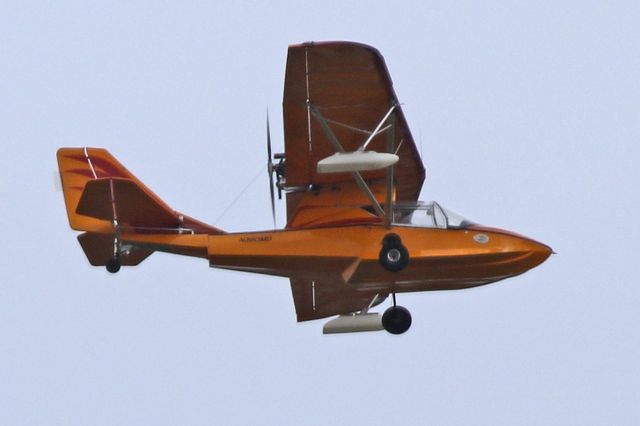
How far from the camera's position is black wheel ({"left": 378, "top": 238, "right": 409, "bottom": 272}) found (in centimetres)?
1784

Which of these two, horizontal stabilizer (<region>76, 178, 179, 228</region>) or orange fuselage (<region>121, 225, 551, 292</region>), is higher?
horizontal stabilizer (<region>76, 178, 179, 228</region>)

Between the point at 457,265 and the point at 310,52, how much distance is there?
3.95 metres

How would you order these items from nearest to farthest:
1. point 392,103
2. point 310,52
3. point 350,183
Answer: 1. point 310,52
2. point 392,103
3. point 350,183

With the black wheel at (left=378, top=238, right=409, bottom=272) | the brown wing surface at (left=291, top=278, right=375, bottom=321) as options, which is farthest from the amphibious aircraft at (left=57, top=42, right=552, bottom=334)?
the brown wing surface at (left=291, top=278, right=375, bottom=321)

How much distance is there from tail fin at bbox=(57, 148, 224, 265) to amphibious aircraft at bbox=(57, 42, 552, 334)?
0.07ft

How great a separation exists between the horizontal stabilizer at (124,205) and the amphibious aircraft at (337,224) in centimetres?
2

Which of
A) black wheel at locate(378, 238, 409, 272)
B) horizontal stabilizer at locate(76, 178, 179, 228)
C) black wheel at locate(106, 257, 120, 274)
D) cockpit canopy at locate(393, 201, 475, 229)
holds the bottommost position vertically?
black wheel at locate(106, 257, 120, 274)

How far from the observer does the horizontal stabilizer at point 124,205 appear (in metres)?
17.7

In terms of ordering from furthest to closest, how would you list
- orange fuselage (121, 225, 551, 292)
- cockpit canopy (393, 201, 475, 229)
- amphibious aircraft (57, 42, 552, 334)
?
cockpit canopy (393, 201, 475, 229), orange fuselage (121, 225, 551, 292), amphibious aircraft (57, 42, 552, 334)

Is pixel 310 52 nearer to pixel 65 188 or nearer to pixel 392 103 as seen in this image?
pixel 392 103

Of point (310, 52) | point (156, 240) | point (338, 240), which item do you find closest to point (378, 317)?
point (338, 240)

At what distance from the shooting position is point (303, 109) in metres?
17.6

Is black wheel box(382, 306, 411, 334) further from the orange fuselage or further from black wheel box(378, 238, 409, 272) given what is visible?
black wheel box(378, 238, 409, 272)

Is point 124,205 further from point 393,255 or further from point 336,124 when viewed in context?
point 393,255
